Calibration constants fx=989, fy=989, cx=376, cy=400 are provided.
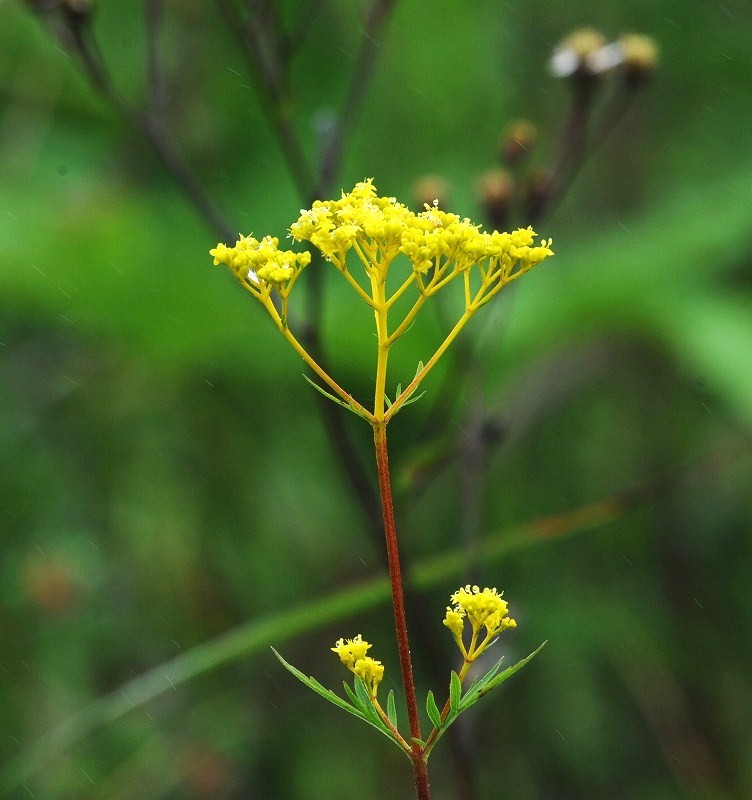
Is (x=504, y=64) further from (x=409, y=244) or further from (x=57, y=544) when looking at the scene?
(x=409, y=244)

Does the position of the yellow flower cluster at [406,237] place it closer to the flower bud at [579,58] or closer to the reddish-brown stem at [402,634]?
the reddish-brown stem at [402,634]

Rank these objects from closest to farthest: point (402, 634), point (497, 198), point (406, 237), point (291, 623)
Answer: point (402, 634) < point (406, 237) < point (291, 623) < point (497, 198)

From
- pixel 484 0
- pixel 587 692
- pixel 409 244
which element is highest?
pixel 484 0

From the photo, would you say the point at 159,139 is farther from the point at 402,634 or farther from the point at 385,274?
the point at 402,634

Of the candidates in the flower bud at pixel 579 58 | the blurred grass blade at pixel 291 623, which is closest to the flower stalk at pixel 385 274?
the blurred grass blade at pixel 291 623

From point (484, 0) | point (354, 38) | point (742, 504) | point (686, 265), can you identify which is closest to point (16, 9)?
point (354, 38)

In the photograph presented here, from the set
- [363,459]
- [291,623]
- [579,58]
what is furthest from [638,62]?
[363,459]
